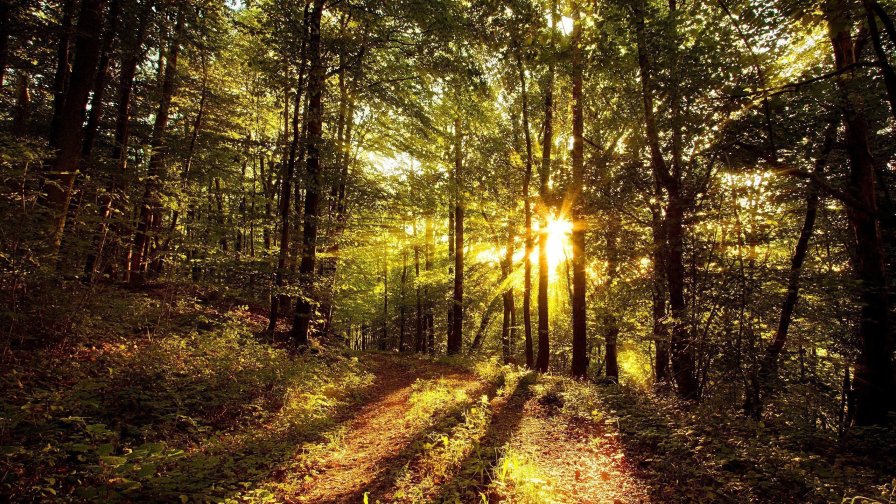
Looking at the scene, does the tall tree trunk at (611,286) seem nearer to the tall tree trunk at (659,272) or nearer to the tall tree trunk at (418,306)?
the tall tree trunk at (659,272)

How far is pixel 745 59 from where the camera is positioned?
22.5 feet

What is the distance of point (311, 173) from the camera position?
10938 mm

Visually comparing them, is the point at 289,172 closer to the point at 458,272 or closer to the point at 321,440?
the point at 321,440

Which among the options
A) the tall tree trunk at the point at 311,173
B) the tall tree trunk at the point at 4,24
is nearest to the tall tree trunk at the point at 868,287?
the tall tree trunk at the point at 311,173

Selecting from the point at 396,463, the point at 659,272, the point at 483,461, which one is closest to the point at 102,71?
the point at 396,463

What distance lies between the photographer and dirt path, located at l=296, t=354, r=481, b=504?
498 centimetres

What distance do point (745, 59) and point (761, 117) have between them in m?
1.38

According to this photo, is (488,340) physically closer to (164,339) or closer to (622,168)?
(622,168)

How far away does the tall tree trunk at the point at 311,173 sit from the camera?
1041 cm

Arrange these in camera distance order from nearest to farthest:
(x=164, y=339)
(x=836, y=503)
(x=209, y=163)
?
(x=836, y=503) → (x=164, y=339) → (x=209, y=163)

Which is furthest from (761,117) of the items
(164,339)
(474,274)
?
(474,274)

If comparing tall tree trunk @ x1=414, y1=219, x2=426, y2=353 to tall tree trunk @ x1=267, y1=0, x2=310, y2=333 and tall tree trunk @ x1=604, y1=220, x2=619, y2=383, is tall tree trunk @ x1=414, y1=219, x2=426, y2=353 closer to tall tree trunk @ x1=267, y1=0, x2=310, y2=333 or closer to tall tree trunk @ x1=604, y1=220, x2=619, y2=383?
tall tree trunk @ x1=604, y1=220, x2=619, y2=383

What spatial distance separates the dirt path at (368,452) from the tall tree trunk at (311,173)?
9.91ft

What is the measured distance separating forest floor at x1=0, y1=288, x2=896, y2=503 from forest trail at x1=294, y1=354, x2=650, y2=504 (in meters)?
0.03
